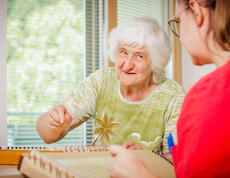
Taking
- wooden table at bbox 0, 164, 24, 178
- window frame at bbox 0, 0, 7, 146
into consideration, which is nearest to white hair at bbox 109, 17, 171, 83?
wooden table at bbox 0, 164, 24, 178

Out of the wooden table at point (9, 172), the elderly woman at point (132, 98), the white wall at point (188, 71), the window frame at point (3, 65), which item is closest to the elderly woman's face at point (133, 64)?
the elderly woman at point (132, 98)

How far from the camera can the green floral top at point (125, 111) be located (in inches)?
58.4

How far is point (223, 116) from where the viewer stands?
499 millimetres

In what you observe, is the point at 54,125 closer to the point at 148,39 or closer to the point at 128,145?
the point at 128,145

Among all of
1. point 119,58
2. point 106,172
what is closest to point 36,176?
point 106,172

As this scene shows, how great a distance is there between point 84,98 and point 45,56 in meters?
1.05

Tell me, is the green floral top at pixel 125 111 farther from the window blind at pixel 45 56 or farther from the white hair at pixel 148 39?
the window blind at pixel 45 56

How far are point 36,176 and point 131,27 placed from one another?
106 centimetres

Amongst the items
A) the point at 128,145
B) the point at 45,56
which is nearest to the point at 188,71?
the point at 45,56

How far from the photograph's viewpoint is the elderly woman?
1.47m

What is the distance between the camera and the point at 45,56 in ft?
7.94

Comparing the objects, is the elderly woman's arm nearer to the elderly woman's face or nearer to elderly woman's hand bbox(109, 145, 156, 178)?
the elderly woman's face

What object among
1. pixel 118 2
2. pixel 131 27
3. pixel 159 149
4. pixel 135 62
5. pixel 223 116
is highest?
pixel 118 2

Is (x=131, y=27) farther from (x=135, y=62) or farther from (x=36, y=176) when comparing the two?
(x=36, y=176)
